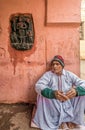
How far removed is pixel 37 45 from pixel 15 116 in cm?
128

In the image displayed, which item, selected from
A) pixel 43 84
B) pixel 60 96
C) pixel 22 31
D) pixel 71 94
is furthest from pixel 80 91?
pixel 22 31

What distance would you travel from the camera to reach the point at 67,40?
135 inches

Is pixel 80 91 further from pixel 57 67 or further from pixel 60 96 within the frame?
pixel 57 67

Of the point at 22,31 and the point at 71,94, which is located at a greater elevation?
the point at 22,31

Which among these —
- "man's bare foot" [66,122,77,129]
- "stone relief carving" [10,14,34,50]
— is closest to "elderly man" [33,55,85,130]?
"man's bare foot" [66,122,77,129]

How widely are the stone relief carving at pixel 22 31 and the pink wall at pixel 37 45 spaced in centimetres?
8

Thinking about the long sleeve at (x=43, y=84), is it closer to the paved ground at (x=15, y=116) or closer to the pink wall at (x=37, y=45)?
the pink wall at (x=37, y=45)

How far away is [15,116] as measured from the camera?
3.15m

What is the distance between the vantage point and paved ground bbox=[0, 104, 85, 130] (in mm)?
2852

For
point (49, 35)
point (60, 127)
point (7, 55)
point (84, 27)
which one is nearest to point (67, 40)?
point (49, 35)

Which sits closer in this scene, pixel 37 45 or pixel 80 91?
pixel 80 91

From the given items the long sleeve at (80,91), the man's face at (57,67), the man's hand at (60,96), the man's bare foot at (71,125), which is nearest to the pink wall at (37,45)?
the man's face at (57,67)

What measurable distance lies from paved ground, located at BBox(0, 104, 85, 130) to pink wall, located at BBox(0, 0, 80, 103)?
6.4 inches

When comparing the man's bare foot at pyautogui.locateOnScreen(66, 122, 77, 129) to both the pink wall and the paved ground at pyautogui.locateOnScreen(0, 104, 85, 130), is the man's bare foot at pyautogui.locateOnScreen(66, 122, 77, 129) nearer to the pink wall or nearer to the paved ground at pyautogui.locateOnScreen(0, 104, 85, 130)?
the paved ground at pyautogui.locateOnScreen(0, 104, 85, 130)
